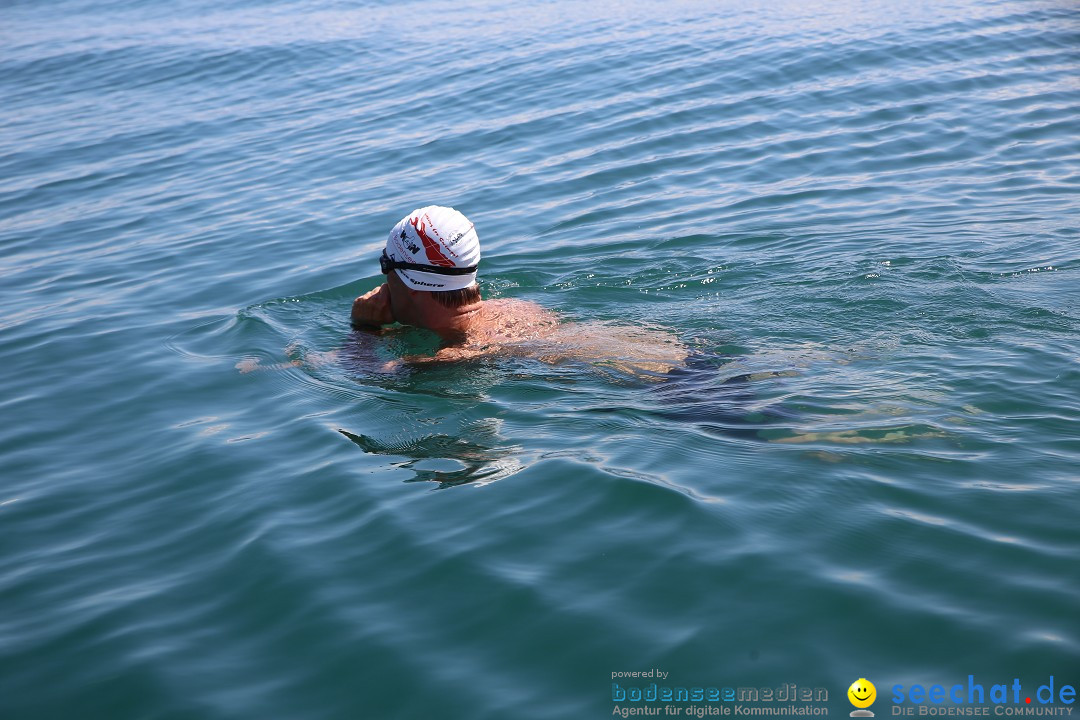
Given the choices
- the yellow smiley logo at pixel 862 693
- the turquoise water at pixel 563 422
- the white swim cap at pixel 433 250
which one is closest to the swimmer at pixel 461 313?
the white swim cap at pixel 433 250

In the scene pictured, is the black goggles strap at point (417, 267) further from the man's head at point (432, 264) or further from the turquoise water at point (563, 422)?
the turquoise water at point (563, 422)

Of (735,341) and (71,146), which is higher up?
(71,146)

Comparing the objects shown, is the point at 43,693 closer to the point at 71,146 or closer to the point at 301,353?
the point at 301,353

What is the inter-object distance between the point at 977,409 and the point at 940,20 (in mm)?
17143

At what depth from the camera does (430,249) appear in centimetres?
727

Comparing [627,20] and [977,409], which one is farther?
[627,20]

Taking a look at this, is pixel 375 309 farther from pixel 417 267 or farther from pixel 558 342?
pixel 558 342

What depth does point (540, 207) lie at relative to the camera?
11.7m

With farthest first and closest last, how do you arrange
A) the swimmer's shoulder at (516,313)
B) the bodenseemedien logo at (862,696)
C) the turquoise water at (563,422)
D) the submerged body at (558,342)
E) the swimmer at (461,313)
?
the swimmer's shoulder at (516,313), the swimmer at (461,313), the submerged body at (558,342), the turquoise water at (563,422), the bodenseemedien logo at (862,696)

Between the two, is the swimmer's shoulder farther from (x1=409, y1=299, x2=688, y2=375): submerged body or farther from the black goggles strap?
the black goggles strap

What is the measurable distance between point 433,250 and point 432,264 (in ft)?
0.39

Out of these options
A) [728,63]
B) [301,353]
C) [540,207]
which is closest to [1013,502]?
[301,353]

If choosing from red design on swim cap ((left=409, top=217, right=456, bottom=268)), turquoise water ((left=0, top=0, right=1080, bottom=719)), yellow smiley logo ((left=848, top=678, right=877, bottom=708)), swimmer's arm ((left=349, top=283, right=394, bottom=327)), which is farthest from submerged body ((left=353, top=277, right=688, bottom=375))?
yellow smiley logo ((left=848, top=678, right=877, bottom=708))

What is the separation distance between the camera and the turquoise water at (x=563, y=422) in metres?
4.27
